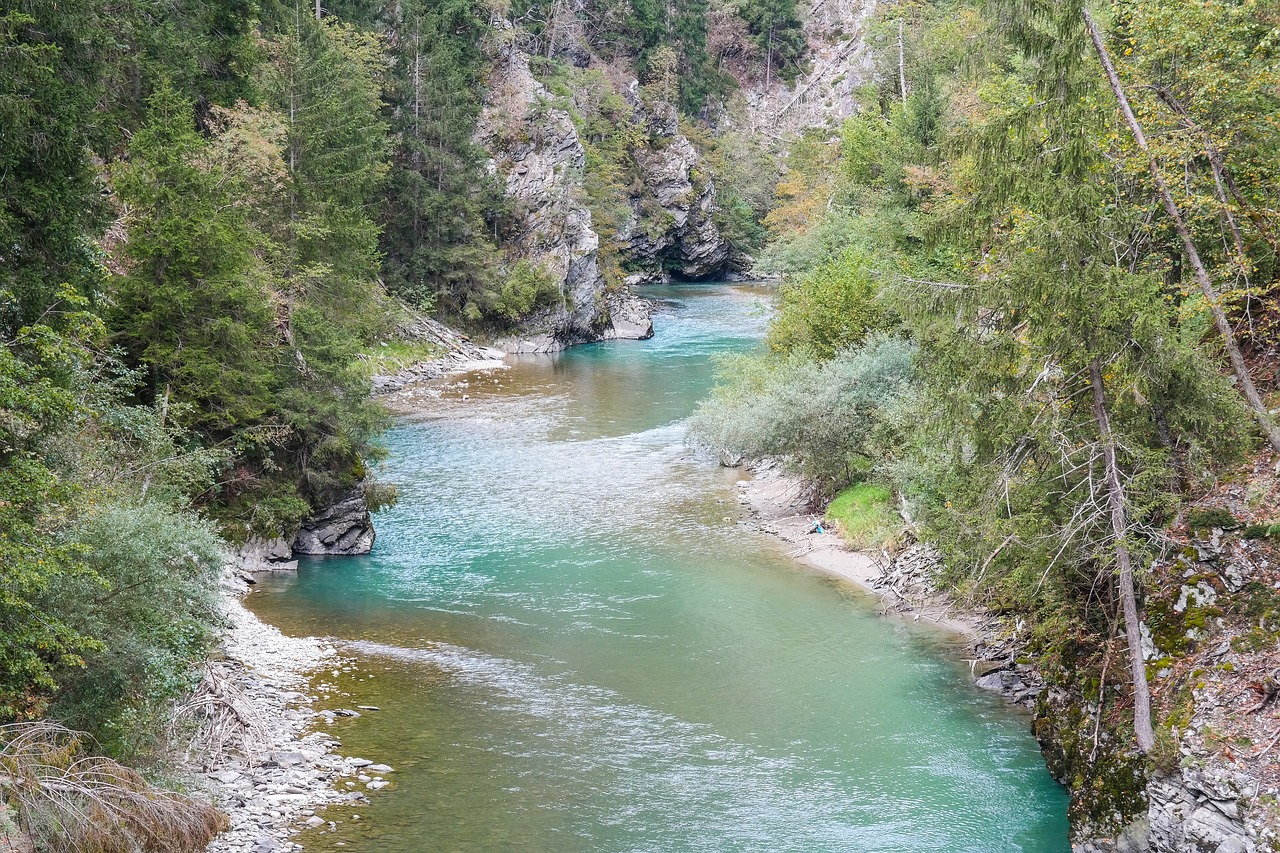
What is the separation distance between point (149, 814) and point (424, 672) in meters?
8.80

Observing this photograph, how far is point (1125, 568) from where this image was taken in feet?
42.7

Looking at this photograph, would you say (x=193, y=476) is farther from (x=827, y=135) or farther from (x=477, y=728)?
(x=827, y=135)

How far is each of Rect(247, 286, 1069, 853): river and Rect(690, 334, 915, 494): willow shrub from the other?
3125mm

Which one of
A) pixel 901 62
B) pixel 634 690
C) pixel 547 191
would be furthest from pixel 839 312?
pixel 547 191

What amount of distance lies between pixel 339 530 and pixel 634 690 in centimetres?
1225

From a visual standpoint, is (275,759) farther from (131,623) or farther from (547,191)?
(547,191)

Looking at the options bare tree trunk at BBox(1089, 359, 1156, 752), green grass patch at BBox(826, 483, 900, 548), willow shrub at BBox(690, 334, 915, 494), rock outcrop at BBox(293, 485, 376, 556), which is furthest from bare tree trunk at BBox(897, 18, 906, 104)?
bare tree trunk at BBox(1089, 359, 1156, 752)

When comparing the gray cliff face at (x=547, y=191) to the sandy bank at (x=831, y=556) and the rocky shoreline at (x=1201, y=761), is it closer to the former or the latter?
the sandy bank at (x=831, y=556)

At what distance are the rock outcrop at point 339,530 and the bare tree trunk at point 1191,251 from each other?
2222cm

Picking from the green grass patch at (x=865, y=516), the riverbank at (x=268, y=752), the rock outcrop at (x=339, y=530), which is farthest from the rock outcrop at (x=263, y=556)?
the green grass patch at (x=865, y=516)

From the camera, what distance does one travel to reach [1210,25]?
13.4 meters

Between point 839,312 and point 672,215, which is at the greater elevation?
point 672,215

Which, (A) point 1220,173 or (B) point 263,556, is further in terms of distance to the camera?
(B) point 263,556

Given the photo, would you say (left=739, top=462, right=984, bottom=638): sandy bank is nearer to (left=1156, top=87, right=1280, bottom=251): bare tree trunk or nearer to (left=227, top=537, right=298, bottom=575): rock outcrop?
(left=1156, top=87, right=1280, bottom=251): bare tree trunk
